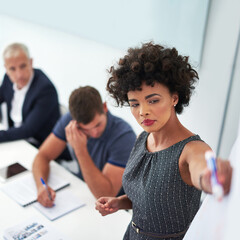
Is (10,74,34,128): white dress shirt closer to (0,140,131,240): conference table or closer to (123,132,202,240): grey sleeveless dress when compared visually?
(0,140,131,240): conference table

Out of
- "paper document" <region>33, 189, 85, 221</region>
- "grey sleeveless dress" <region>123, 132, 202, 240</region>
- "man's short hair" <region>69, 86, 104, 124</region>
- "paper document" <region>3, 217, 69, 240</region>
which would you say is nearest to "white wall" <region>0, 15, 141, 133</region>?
"man's short hair" <region>69, 86, 104, 124</region>

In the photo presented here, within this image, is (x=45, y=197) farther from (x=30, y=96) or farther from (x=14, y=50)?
(x=14, y=50)

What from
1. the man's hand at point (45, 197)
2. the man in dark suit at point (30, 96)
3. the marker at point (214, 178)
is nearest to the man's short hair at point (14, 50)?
the man in dark suit at point (30, 96)

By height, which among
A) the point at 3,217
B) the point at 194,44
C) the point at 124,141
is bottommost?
the point at 3,217

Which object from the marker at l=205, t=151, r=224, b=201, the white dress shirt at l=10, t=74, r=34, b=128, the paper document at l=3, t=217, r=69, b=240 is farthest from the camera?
the white dress shirt at l=10, t=74, r=34, b=128

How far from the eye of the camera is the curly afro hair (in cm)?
88

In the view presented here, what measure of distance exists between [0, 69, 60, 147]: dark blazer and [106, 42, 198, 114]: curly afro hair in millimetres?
1431

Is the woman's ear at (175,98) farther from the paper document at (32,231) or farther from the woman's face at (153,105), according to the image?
the paper document at (32,231)

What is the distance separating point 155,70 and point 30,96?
162 cm

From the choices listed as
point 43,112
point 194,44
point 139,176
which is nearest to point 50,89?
point 43,112

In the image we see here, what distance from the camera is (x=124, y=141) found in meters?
1.69

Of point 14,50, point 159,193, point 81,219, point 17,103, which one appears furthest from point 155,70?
point 17,103

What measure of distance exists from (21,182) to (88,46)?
1562 millimetres

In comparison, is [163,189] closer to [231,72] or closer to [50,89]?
[231,72]
